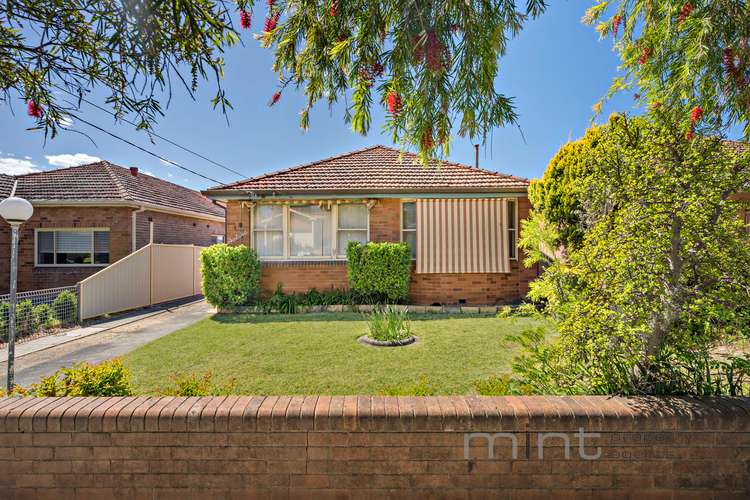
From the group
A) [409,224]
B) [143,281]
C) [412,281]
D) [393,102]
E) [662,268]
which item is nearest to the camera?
[662,268]

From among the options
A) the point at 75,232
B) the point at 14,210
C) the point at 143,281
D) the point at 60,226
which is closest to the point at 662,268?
the point at 14,210

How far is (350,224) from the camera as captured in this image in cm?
1130

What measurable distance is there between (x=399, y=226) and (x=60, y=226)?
555 inches

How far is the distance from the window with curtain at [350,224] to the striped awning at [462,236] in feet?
6.02

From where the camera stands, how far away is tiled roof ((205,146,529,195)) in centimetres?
1073

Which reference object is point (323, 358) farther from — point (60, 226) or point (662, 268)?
point (60, 226)

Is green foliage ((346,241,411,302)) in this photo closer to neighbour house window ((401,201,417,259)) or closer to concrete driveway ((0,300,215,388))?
neighbour house window ((401,201,417,259))

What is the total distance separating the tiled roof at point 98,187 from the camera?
46.9 feet

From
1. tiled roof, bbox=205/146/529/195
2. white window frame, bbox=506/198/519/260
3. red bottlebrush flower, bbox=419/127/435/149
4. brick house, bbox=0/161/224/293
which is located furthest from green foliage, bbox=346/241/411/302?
brick house, bbox=0/161/224/293

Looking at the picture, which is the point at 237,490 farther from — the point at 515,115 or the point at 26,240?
the point at 26,240

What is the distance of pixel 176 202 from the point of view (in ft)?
57.9

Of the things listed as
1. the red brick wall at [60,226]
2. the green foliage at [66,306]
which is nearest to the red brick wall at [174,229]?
the red brick wall at [60,226]

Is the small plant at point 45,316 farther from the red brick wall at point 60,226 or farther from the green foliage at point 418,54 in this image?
the green foliage at point 418,54

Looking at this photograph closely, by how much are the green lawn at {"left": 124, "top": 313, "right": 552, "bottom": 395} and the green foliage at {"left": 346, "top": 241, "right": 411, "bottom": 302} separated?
1718mm
